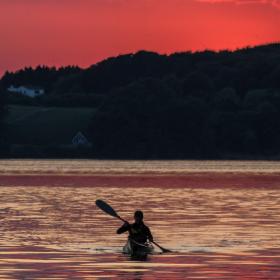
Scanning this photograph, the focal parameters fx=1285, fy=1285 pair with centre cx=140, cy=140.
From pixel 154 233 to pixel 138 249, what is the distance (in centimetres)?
968

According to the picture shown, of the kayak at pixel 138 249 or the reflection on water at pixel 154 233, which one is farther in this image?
the kayak at pixel 138 249

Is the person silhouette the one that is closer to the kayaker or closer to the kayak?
the kayaker

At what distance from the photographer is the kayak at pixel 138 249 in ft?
145

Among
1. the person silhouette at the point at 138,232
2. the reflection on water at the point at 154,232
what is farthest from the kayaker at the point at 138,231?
the reflection on water at the point at 154,232

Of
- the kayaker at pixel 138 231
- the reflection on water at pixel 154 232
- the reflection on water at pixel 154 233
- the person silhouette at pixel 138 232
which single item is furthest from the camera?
the kayaker at pixel 138 231

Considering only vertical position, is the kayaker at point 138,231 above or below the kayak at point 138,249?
above

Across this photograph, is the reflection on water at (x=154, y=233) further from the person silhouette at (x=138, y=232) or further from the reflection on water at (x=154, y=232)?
the person silhouette at (x=138, y=232)

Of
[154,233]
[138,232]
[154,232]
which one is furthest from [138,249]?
[154,232]

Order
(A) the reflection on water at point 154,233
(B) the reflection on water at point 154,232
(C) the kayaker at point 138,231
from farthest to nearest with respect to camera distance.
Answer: (C) the kayaker at point 138,231, (B) the reflection on water at point 154,232, (A) the reflection on water at point 154,233

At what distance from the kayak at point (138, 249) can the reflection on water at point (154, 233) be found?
0.41 meters

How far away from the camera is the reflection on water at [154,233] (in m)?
38.8

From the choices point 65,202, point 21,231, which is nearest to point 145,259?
point 21,231

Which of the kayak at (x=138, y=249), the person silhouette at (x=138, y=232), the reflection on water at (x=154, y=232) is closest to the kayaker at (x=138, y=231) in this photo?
the person silhouette at (x=138, y=232)

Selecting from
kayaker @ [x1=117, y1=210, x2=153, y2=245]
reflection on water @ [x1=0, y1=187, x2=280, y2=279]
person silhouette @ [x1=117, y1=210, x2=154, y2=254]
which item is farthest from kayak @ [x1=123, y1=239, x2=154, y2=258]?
reflection on water @ [x1=0, y1=187, x2=280, y2=279]
